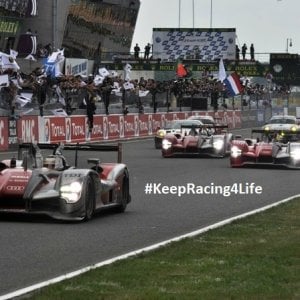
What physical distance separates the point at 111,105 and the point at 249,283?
34.9 m

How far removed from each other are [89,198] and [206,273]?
435 centimetres

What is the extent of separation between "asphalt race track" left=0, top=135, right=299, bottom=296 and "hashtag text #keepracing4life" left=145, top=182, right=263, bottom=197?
20 cm

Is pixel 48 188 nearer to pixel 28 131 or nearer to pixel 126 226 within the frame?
pixel 126 226

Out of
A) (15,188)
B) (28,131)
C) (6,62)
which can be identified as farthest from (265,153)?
(15,188)

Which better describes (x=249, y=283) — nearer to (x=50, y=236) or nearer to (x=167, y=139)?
(x=50, y=236)

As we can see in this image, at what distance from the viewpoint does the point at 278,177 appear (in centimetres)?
2086

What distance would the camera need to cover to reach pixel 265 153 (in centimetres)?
2327

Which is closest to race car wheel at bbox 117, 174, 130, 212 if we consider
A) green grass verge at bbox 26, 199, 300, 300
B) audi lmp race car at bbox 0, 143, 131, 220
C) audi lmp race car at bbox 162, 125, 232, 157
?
audi lmp race car at bbox 0, 143, 131, 220

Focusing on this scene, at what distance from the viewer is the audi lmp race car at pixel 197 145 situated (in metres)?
27.7

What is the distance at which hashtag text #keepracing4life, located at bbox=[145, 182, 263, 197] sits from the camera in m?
16.8

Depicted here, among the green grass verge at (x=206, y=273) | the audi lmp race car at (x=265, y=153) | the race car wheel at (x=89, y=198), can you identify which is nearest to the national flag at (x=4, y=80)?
the audi lmp race car at (x=265, y=153)

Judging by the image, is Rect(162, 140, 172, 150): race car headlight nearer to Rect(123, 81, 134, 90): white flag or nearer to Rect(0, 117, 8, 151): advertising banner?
Rect(0, 117, 8, 151): advertising banner

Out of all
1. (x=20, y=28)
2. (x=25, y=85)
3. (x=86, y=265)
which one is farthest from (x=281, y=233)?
(x=20, y=28)

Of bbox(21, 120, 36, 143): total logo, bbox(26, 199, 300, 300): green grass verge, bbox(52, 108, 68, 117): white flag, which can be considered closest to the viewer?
bbox(26, 199, 300, 300): green grass verge
